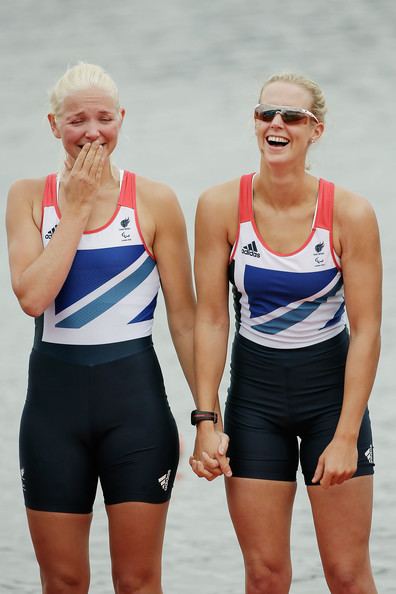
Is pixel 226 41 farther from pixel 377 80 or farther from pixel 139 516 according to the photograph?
pixel 139 516

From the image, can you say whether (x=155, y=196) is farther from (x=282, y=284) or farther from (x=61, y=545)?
(x=61, y=545)

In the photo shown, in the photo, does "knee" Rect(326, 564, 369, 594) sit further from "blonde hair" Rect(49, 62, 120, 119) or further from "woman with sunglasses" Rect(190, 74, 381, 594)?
"blonde hair" Rect(49, 62, 120, 119)

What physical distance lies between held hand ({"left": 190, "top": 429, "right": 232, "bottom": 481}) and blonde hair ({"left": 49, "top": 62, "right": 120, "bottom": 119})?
101cm

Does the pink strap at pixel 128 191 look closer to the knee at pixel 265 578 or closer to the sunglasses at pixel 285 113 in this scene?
the sunglasses at pixel 285 113

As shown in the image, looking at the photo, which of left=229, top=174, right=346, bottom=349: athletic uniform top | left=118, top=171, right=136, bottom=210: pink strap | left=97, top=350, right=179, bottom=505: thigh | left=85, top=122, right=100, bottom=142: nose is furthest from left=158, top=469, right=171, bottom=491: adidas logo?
left=85, top=122, right=100, bottom=142: nose

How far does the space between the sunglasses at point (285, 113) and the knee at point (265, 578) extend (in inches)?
51.7

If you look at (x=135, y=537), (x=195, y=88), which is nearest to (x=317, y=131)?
(x=135, y=537)

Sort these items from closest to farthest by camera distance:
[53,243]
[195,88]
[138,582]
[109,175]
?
[53,243] → [138,582] → [109,175] → [195,88]

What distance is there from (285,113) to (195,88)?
729 cm

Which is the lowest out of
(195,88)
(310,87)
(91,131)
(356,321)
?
(356,321)

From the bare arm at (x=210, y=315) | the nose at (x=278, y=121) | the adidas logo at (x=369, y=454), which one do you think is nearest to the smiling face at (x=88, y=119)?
the bare arm at (x=210, y=315)

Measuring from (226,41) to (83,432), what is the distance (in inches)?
315

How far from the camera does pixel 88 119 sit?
3926 millimetres

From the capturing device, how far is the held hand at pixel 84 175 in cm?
392
